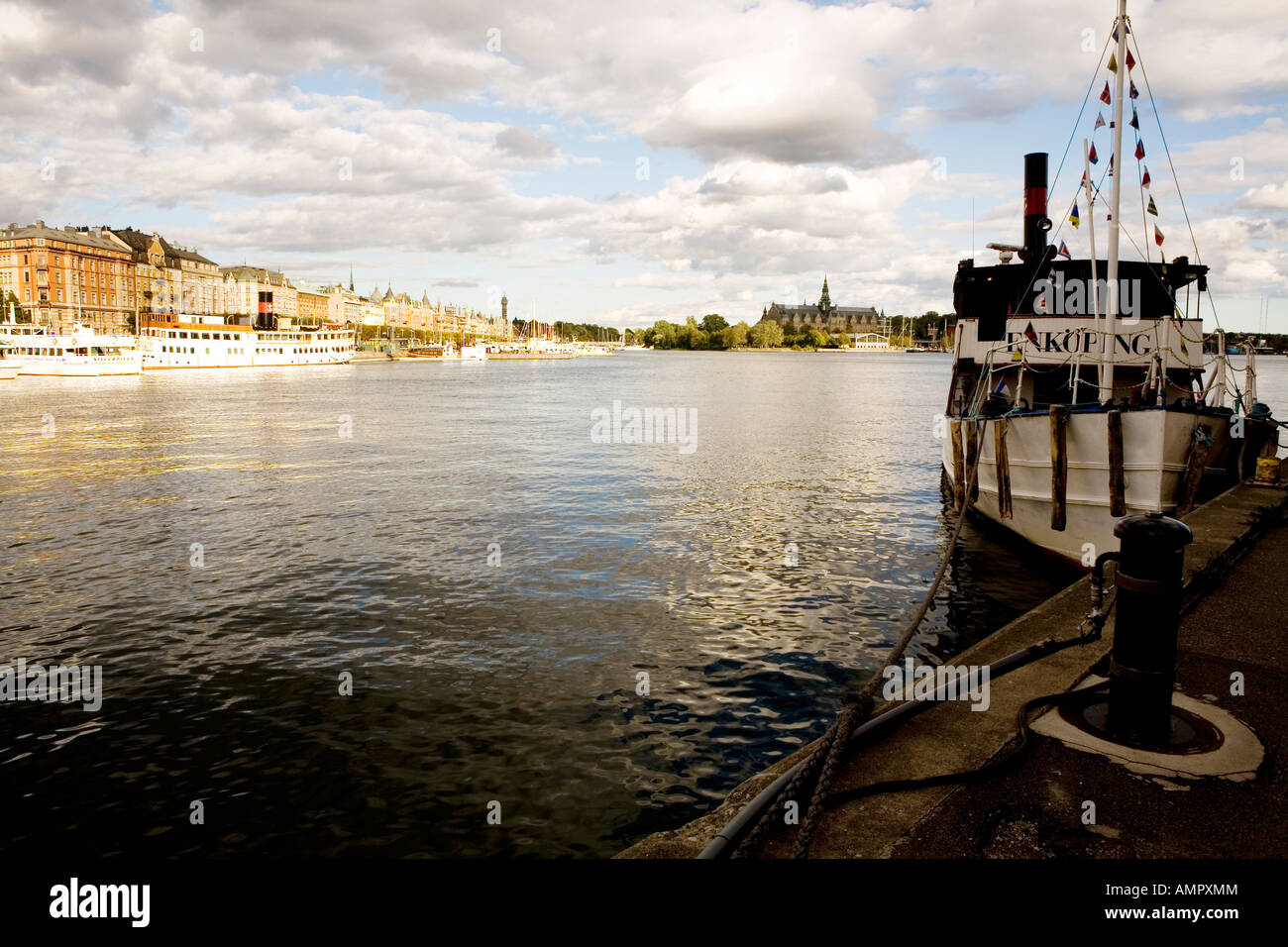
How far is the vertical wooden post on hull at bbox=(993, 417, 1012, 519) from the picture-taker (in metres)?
17.2

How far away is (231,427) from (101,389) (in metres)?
44.5

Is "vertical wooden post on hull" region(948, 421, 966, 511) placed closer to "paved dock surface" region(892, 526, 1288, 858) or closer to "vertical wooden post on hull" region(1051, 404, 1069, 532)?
"vertical wooden post on hull" region(1051, 404, 1069, 532)

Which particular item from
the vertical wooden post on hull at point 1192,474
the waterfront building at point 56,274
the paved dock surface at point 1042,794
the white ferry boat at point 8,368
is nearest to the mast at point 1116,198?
the vertical wooden post on hull at point 1192,474

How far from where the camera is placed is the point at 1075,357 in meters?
16.0

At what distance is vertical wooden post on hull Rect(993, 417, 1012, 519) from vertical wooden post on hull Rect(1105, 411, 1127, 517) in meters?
2.52

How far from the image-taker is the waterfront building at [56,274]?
16138 centimetres

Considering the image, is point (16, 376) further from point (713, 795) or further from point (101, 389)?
point (713, 795)

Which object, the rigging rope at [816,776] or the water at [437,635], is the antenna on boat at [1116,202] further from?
the rigging rope at [816,776]

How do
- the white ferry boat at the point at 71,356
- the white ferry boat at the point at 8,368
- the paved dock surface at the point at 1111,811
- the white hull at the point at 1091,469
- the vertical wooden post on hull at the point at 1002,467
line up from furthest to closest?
1. the white ferry boat at the point at 71,356
2. the white ferry boat at the point at 8,368
3. the vertical wooden post on hull at the point at 1002,467
4. the white hull at the point at 1091,469
5. the paved dock surface at the point at 1111,811

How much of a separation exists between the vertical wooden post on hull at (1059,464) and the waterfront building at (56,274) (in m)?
181

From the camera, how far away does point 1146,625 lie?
5523mm

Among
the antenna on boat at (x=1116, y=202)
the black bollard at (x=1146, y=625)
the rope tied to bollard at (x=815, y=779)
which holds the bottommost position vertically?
the rope tied to bollard at (x=815, y=779)


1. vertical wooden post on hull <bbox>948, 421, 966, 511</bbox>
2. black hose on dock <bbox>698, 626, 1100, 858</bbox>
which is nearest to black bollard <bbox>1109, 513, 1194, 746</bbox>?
black hose on dock <bbox>698, 626, 1100, 858</bbox>
